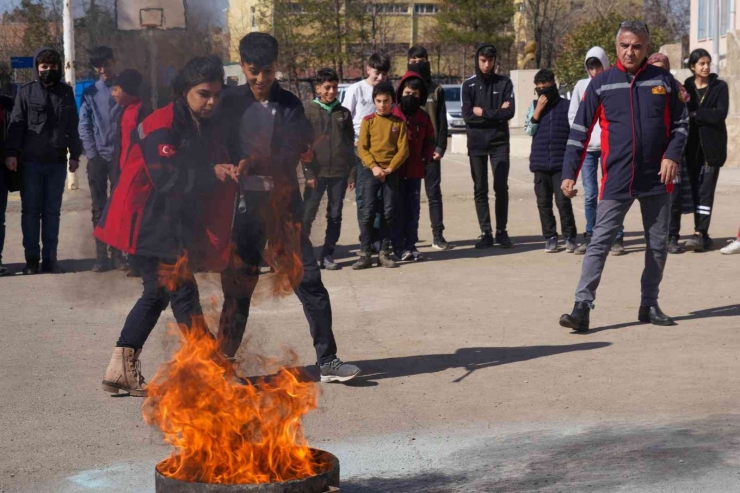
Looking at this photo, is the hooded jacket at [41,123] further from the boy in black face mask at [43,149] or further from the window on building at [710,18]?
the window on building at [710,18]

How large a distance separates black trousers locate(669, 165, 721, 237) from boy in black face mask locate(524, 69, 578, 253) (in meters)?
1.06

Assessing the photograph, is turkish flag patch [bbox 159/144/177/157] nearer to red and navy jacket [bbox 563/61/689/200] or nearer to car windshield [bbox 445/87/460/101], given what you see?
red and navy jacket [bbox 563/61/689/200]

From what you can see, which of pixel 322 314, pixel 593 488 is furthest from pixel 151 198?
pixel 593 488

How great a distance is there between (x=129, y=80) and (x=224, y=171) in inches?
28.3

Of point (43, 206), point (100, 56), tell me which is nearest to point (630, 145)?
point (100, 56)

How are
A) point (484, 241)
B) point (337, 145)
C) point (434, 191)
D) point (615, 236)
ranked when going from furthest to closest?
point (484, 241) → point (434, 191) → point (337, 145) → point (615, 236)

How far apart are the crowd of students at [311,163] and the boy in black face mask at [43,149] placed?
1 centimetres

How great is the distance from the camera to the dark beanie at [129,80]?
4.24 m

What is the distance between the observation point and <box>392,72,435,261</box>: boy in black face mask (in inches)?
441

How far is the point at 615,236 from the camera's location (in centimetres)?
791

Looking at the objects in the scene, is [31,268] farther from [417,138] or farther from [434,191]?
[434,191]

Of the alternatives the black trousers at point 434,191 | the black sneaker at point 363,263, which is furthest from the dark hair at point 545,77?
the black sneaker at point 363,263

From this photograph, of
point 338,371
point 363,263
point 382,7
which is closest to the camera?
point 338,371

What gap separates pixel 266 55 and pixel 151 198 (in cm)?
94
